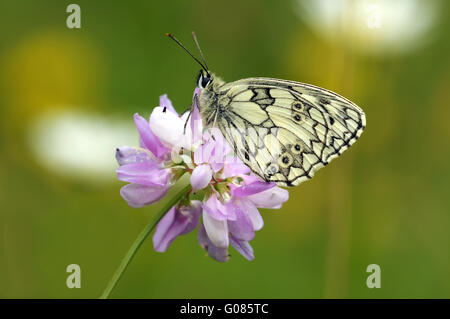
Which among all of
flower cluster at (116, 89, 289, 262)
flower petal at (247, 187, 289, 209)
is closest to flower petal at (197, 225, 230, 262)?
flower cluster at (116, 89, 289, 262)

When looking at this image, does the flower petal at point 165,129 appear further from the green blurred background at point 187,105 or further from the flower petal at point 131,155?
the green blurred background at point 187,105

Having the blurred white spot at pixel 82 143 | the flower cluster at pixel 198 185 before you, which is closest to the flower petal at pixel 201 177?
the flower cluster at pixel 198 185

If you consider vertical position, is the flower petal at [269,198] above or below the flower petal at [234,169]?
below

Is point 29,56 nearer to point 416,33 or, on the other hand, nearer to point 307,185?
point 307,185

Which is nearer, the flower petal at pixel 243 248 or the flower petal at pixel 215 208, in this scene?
the flower petal at pixel 215 208

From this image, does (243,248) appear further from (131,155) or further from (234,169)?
(131,155)

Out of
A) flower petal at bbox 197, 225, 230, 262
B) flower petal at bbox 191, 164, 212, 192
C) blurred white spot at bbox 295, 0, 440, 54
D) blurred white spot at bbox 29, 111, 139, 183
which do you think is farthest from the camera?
blurred white spot at bbox 295, 0, 440, 54

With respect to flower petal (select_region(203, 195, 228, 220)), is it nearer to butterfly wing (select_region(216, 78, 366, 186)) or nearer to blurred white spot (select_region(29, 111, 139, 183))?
butterfly wing (select_region(216, 78, 366, 186))
